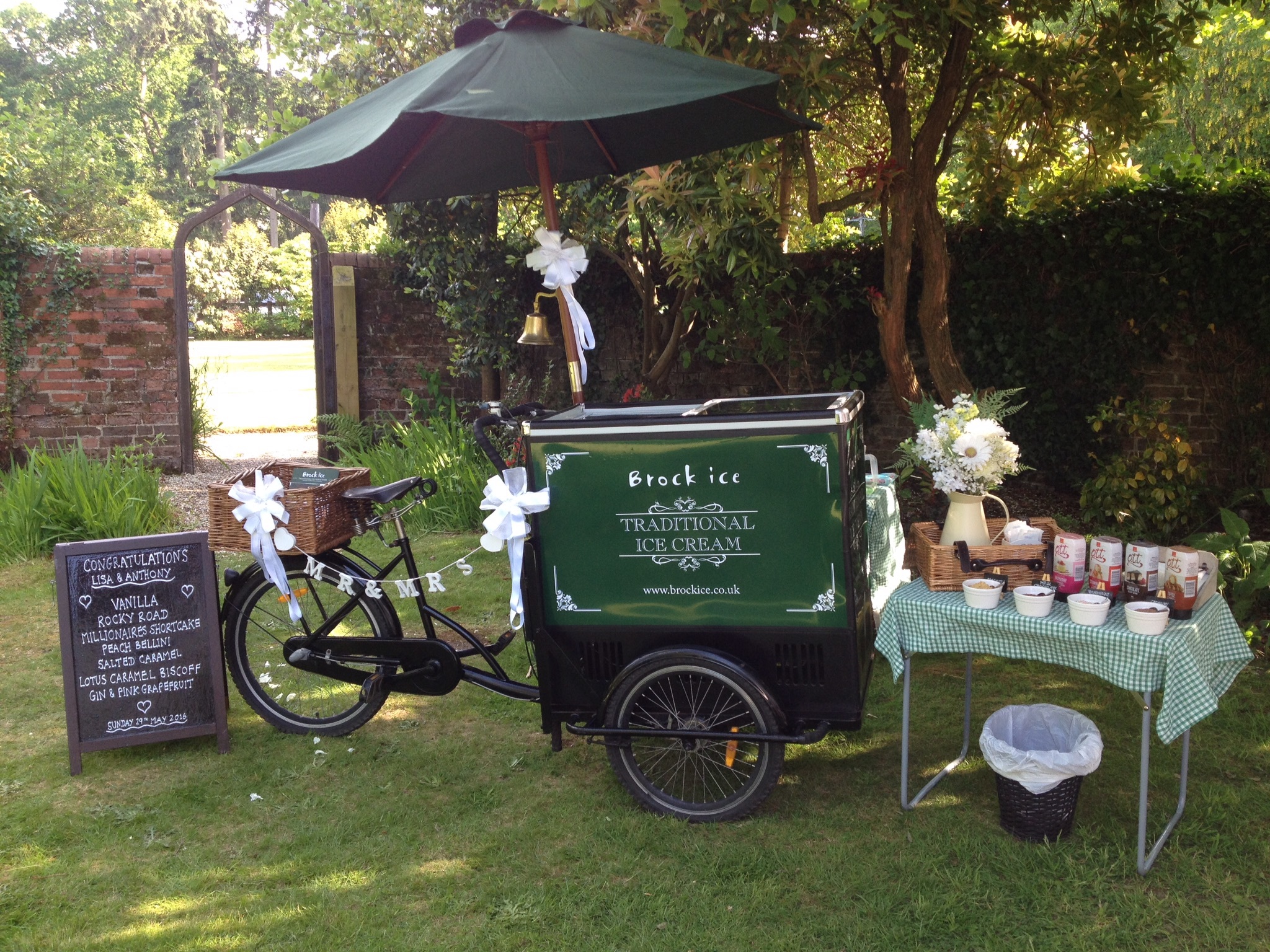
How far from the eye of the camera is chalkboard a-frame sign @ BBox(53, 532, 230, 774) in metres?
3.73

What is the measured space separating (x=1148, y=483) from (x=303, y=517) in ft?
16.3

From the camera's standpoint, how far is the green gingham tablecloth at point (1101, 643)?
8.89 feet

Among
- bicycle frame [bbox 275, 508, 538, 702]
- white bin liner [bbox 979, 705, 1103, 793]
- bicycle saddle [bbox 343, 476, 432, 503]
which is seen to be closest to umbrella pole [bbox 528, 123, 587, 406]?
bicycle saddle [bbox 343, 476, 432, 503]

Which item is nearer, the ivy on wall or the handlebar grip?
the handlebar grip

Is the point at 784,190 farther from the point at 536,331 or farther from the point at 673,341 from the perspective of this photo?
the point at 673,341

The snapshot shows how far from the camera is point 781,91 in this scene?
5086 millimetres

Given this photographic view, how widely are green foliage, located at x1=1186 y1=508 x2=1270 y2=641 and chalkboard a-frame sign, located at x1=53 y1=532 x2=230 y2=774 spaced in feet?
14.1

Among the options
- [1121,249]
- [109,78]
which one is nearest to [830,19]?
[1121,249]

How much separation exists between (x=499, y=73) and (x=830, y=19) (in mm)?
3025

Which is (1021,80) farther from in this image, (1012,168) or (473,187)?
(473,187)

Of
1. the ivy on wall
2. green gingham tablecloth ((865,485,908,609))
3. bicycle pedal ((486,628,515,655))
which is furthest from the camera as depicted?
the ivy on wall

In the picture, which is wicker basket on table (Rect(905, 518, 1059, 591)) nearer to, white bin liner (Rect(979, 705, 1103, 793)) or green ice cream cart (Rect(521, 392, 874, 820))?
green ice cream cart (Rect(521, 392, 874, 820))

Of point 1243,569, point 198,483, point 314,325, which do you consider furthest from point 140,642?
point 314,325

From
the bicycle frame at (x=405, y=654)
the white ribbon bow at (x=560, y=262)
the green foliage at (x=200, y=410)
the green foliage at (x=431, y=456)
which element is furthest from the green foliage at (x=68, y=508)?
the white ribbon bow at (x=560, y=262)
